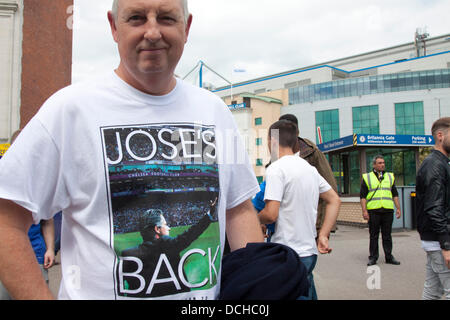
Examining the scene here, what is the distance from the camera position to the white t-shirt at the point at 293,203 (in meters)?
3.43

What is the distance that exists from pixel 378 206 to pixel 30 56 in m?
23.8

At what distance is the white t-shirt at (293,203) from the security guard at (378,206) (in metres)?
4.88

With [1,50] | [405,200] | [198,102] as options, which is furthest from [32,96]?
[198,102]

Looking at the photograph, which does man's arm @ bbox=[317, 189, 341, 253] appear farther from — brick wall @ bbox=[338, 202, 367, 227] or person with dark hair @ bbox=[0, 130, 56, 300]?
brick wall @ bbox=[338, 202, 367, 227]

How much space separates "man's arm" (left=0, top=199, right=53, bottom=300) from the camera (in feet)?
3.64

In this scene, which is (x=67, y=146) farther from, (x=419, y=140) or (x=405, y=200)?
(x=419, y=140)

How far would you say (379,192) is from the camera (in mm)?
8125

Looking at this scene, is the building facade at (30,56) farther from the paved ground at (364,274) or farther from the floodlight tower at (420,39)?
the floodlight tower at (420,39)

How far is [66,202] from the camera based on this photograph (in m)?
1.24

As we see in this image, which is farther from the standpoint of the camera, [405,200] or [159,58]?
[405,200]

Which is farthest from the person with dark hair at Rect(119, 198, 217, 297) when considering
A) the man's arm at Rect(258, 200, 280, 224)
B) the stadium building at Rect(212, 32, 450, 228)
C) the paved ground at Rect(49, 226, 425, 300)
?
the stadium building at Rect(212, 32, 450, 228)

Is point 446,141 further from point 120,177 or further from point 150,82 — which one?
point 120,177

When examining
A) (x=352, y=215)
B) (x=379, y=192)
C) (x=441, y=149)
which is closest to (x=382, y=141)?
(x=352, y=215)
